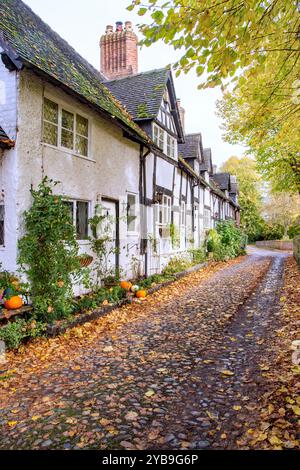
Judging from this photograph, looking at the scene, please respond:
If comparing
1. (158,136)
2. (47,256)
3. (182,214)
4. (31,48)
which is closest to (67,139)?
(31,48)

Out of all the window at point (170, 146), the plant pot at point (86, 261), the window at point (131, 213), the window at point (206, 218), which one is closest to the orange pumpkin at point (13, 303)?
the plant pot at point (86, 261)

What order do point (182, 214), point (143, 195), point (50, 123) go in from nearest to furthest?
1. point (50, 123)
2. point (143, 195)
3. point (182, 214)

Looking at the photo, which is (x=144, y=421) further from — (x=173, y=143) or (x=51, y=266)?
(x=173, y=143)

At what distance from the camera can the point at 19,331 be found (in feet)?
20.2

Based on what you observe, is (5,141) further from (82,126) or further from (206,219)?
(206,219)

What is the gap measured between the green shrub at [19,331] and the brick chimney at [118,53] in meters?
15.4

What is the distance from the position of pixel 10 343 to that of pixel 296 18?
719 cm

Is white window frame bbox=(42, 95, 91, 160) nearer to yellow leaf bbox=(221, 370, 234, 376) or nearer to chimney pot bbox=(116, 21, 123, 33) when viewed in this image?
yellow leaf bbox=(221, 370, 234, 376)

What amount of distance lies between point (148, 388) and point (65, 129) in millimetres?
6956

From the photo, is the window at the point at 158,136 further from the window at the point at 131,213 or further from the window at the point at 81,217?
the window at the point at 81,217

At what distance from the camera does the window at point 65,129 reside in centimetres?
823

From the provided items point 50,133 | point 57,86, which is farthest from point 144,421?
point 57,86

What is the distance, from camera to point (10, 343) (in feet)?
19.5

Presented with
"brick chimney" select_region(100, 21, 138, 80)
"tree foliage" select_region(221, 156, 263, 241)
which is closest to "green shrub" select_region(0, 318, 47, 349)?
"brick chimney" select_region(100, 21, 138, 80)
